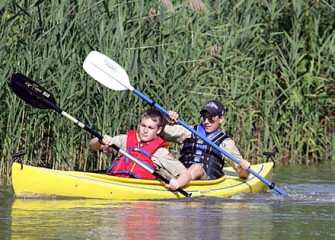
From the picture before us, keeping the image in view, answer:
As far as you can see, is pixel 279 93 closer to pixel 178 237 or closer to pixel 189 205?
pixel 189 205

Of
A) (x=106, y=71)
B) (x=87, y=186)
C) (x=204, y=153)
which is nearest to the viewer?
(x=87, y=186)

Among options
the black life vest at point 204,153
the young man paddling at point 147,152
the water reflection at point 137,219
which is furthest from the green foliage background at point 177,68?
the water reflection at point 137,219

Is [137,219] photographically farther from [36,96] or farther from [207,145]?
[207,145]

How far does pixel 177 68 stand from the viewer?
1273 centimetres

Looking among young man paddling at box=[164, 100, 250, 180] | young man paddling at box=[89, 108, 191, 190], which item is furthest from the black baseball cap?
young man paddling at box=[89, 108, 191, 190]

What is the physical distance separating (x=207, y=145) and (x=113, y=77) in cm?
107

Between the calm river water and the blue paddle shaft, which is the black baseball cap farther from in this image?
the calm river water

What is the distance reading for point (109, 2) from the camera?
12.3 m

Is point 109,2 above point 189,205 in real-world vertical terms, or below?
above

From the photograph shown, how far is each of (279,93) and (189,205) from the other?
4.51 m

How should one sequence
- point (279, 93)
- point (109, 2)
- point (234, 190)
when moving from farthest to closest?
point (279, 93) → point (109, 2) → point (234, 190)

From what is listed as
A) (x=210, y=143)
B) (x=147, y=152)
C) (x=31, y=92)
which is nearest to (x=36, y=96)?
(x=31, y=92)

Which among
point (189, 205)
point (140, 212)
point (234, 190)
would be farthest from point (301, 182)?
point (140, 212)

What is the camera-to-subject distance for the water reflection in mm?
8609
